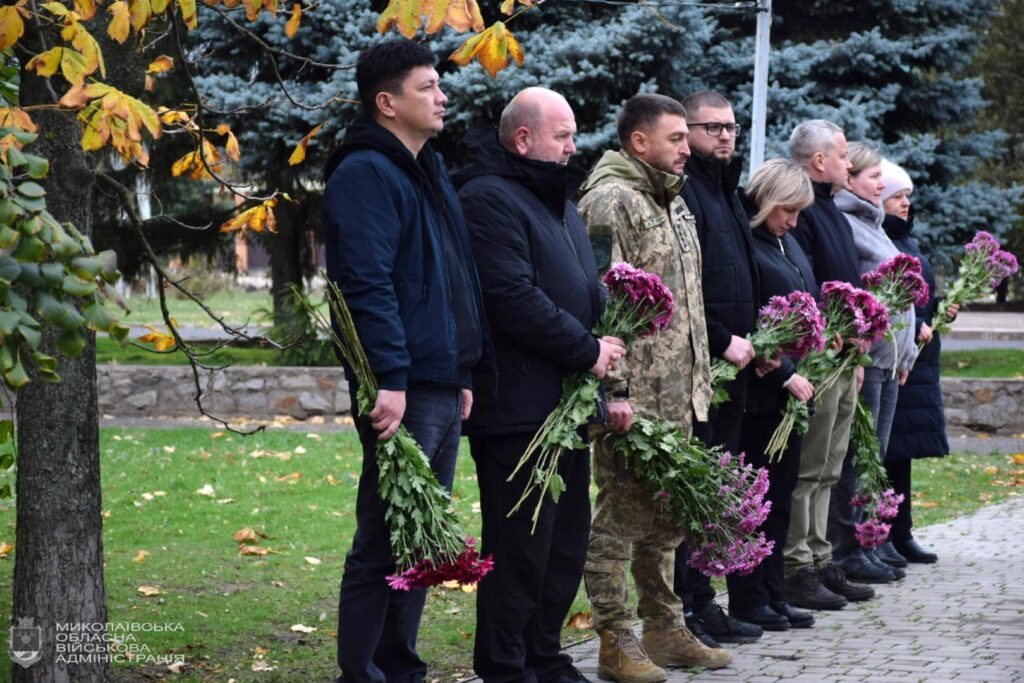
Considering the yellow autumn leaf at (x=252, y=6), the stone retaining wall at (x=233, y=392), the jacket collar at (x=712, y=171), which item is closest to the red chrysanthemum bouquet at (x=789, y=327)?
the jacket collar at (x=712, y=171)

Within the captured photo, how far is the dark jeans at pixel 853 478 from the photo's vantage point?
8.35m

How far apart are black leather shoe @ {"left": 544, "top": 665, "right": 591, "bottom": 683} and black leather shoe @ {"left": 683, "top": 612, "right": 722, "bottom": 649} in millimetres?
850

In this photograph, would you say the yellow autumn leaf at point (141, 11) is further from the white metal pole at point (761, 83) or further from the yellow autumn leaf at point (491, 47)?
the white metal pole at point (761, 83)

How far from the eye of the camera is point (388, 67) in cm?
510

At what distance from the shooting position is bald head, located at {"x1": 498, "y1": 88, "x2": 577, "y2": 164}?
565 centimetres

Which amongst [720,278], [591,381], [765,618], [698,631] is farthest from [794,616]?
[591,381]

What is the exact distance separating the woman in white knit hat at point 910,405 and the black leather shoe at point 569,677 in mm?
3578

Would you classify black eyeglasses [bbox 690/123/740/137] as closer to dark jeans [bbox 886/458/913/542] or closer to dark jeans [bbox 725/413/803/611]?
dark jeans [bbox 725/413/803/611]

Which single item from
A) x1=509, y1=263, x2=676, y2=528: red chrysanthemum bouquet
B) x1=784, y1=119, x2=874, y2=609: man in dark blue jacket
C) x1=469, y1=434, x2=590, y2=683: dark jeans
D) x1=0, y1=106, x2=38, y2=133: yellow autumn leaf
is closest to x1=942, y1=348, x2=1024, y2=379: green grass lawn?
x1=784, y1=119, x2=874, y2=609: man in dark blue jacket

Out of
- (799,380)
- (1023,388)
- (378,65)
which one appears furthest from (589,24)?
(378,65)

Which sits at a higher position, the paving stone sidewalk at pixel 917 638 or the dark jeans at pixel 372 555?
the dark jeans at pixel 372 555

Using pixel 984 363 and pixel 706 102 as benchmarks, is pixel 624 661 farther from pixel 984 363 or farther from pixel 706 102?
pixel 984 363

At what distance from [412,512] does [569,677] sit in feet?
4.43

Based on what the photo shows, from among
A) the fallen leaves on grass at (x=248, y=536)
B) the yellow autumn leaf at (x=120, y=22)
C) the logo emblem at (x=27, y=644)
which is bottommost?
the fallen leaves on grass at (x=248, y=536)
